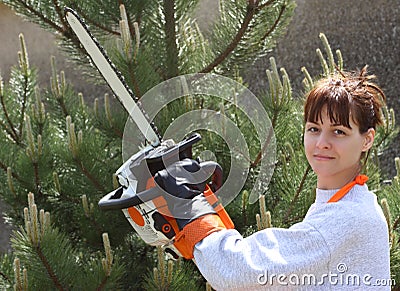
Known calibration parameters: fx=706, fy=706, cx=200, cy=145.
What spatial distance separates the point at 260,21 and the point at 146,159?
99cm

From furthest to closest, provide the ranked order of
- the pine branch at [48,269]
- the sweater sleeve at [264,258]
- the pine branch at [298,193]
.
→ the pine branch at [298,193]
the pine branch at [48,269]
the sweater sleeve at [264,258]

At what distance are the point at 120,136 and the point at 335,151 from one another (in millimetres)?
1038

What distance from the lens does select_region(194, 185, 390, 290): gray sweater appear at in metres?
0.91

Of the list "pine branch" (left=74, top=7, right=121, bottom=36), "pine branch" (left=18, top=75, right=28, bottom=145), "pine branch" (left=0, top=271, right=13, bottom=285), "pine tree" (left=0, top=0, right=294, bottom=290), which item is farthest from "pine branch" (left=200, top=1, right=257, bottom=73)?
"pine branch" (left=0, top=271, right=13, bottom=285)

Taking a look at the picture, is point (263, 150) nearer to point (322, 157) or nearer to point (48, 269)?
point (48, 269)

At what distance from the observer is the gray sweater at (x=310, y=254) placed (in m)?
0.91

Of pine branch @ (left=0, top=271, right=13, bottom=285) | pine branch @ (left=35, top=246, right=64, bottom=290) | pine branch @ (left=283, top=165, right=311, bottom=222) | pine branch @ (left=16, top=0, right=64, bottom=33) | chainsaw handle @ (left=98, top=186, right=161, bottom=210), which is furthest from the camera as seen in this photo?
pine branch @ (left=16, top=0, right=64, bottom=33)

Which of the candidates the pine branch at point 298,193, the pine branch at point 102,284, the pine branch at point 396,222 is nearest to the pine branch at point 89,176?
the pine branch at point 102,284

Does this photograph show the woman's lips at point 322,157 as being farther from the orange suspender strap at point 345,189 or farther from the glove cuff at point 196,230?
the glove cuff at point 196,230

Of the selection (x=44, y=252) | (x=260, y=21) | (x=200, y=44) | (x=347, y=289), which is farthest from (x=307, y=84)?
(x=347, y=289)

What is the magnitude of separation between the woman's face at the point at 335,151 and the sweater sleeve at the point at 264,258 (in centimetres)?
10

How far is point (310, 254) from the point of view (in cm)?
91

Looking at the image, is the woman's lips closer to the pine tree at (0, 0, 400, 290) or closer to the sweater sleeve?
the sweater sleeve

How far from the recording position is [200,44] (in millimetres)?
2059
